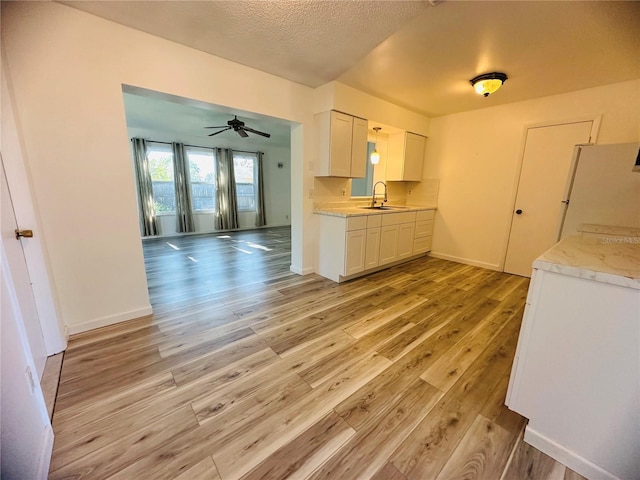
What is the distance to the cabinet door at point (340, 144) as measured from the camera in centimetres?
325

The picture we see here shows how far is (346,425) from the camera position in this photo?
4.47 ft

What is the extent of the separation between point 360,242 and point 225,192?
495cm

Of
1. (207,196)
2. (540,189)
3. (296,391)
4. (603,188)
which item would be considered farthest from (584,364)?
(207,196)

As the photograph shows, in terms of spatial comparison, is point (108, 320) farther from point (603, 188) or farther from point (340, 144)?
point (603, 188)

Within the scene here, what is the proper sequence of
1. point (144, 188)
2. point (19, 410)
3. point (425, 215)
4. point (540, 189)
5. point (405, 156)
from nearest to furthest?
point (19, 410) < point (540, 189) < point (405, 156) < point (425, 215) < point (144, 188)

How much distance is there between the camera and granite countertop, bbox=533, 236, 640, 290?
103 centimetres

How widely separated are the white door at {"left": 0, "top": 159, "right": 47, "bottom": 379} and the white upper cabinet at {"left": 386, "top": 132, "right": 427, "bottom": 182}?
450 cm

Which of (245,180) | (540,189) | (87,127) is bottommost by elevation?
(540,189)

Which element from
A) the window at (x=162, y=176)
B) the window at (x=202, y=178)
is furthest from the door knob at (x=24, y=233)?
the window at (x=202, y=178)

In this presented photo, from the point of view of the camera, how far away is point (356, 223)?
3279 mm

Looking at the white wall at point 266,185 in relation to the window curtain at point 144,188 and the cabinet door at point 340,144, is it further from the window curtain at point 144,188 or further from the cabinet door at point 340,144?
the cabinet door at point 340,144

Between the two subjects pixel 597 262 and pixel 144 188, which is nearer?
pixel 597 262

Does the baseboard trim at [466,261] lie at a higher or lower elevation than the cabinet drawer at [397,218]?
lower

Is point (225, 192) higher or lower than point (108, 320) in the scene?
higher
